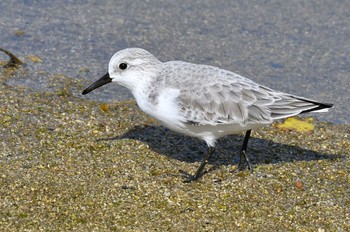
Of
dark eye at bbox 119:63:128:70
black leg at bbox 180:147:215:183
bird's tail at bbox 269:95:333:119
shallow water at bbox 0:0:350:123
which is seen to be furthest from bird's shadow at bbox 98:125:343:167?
shallow water at bbox 0:0:350:123

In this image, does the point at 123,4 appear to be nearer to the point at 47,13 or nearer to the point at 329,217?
the point at 47,13

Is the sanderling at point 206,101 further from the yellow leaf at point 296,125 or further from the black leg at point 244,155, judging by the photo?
the yellow leaf at point 296,125

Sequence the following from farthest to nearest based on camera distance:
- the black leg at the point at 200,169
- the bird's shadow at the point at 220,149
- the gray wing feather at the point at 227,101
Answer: the bird's shadow at the point at 220,149, the black leg at the point at 200,169, the gray wing feather at the point at 227,101

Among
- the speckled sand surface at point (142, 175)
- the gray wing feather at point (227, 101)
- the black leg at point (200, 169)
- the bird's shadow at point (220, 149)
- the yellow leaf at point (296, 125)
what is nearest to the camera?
the speckled sand surface at point (142, 175)

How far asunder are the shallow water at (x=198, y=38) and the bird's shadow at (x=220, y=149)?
34.2 inches

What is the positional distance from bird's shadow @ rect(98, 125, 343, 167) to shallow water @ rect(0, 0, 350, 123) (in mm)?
868

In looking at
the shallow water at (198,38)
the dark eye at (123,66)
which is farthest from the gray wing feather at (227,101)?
the shallow water at (198,38)

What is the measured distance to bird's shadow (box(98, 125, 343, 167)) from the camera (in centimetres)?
628

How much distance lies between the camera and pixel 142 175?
19.1ft

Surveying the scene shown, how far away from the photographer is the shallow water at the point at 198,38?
772 centimetres

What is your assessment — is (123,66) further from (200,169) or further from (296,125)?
(296,125)

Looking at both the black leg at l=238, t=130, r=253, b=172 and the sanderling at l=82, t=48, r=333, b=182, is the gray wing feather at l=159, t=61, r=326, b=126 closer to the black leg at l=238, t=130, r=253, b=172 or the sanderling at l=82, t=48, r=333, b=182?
the sanderling at l=82, t=48, r=333, b=182

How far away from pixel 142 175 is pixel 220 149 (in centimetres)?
99

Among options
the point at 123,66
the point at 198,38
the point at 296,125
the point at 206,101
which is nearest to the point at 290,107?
the point at 206,101
